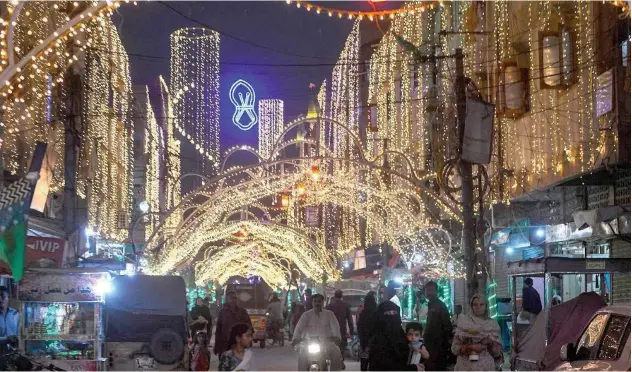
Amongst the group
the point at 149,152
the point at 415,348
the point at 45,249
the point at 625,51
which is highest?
the point at 149,152

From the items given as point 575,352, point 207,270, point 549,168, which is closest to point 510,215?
point 549,168

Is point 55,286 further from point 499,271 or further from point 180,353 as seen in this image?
point 499,271

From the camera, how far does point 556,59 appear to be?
27328mm

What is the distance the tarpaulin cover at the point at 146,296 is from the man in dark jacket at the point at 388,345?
25.4ft

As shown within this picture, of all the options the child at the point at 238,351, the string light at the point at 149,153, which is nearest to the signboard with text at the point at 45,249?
the child at the point at 238,351

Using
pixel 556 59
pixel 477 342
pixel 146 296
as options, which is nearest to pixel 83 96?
pixel 146 296

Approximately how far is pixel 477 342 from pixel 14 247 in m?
8.37

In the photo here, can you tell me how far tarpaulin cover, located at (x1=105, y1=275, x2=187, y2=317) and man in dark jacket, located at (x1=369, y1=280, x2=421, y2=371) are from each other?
7735mm

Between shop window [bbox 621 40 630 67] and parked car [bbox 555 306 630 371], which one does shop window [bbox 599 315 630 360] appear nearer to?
parked car [bbox 555 306 630 371]

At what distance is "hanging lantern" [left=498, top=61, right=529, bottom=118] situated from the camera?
3077 centimetres

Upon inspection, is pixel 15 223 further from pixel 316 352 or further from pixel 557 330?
pixel 557 330

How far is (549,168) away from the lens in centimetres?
2756

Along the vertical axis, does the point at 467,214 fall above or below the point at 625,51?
below

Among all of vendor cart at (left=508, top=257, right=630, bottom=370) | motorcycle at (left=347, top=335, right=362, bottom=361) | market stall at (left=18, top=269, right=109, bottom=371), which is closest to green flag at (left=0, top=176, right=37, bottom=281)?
market stall at (left=18, top=269, right=109, bottom=371)
